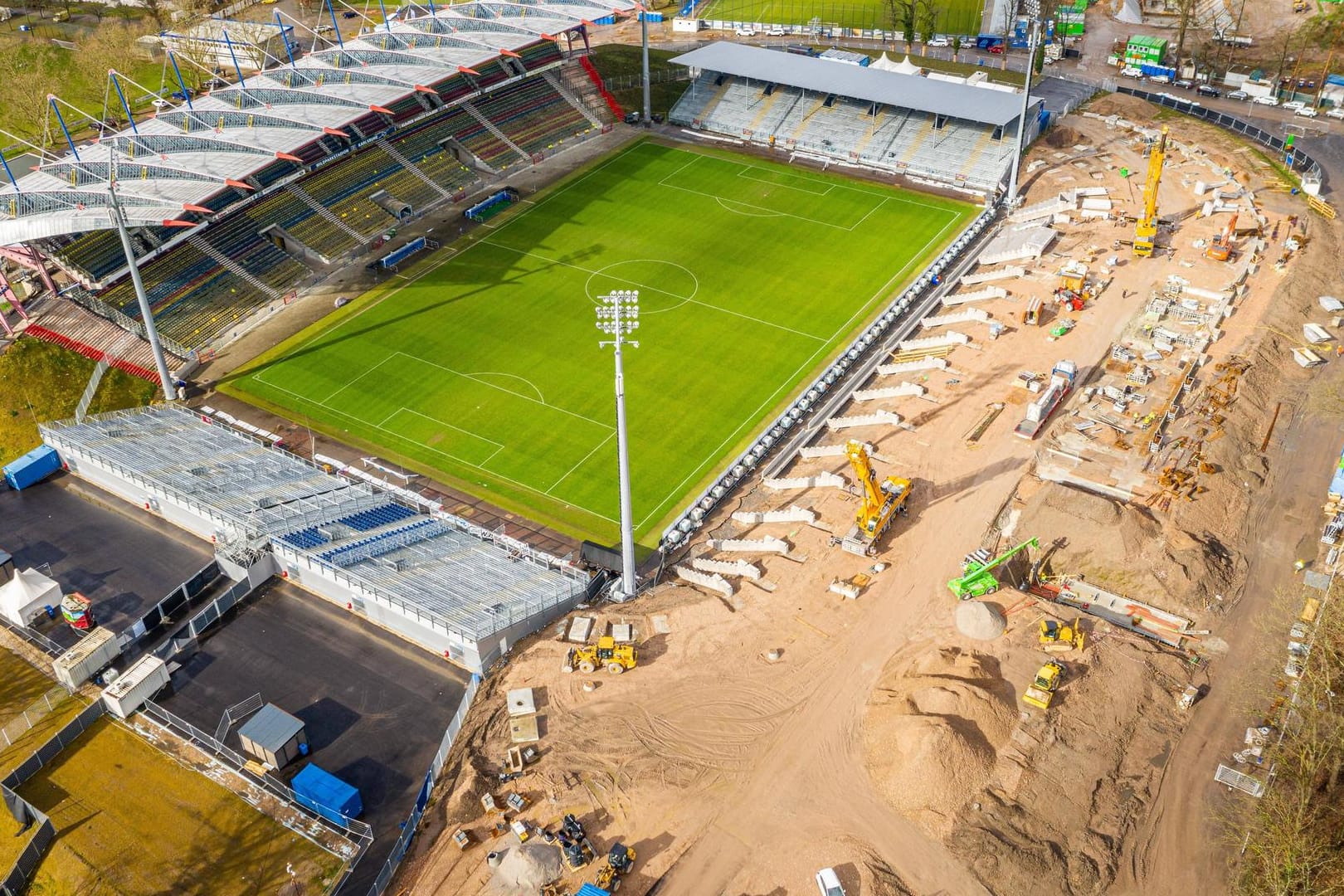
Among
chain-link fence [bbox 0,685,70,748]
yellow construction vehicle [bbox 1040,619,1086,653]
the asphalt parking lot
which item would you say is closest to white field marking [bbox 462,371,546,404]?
the asphalt parking lot

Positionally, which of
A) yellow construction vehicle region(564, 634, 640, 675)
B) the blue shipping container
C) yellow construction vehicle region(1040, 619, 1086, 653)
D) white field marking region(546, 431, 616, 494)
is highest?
the blue shipping container

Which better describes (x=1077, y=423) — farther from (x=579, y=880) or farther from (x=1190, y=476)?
(x=579, y=880)

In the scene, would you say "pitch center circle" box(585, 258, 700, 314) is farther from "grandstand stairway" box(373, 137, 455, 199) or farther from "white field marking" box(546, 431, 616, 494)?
"grandstand stairway" box(373, 137, 455, 199)

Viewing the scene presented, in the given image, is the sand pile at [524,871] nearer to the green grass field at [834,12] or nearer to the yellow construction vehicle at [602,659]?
the yellow construction vehicle at [602,659]

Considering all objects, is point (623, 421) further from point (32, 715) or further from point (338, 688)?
point (32, 715)

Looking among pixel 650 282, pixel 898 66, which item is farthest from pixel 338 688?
pixel 898 66
